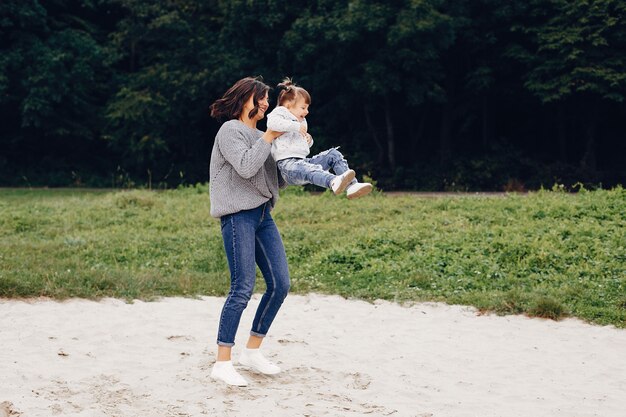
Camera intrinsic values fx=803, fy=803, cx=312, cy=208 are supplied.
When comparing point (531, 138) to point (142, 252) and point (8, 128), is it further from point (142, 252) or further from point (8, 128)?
point (142, 252)

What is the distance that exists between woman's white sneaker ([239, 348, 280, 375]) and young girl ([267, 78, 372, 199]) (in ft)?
4.33

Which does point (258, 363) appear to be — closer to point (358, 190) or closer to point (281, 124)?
point (358, 190)

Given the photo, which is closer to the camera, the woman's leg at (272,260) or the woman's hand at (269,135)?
the woman's hand at (269,135)

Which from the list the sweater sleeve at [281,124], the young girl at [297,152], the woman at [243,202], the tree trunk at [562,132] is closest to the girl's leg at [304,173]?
the young girl at [297,152]

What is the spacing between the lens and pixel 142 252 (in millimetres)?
11875

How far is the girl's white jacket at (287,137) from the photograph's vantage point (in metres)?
5.43

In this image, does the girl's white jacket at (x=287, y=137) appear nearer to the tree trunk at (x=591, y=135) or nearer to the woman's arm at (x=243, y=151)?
the woman's arm at (x=243, y=151)

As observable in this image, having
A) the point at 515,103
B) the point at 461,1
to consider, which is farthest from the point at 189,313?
the point at 515,103

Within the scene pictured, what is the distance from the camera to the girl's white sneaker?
5594 millimetres

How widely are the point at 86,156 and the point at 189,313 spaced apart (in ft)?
80.4

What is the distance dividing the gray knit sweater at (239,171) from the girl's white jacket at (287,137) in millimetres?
110

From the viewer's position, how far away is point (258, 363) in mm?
5973

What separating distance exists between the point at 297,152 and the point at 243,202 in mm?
524

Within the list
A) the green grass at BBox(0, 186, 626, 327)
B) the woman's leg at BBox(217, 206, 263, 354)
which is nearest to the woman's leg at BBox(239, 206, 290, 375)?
the woman's leg at BBox(217, 206, 263, 354)
